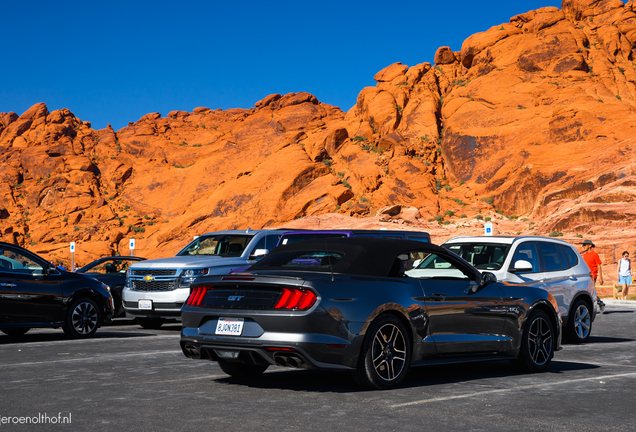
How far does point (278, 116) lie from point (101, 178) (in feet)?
69.9

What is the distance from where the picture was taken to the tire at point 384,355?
6.60 meters

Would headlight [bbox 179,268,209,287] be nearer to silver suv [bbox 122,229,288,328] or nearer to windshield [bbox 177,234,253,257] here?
silver suv [bbox 122,229,288,328]

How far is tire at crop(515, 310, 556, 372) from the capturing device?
26.9ft

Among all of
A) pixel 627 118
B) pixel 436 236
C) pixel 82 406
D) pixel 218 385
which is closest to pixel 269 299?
pixel 218 385

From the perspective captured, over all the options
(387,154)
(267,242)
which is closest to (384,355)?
(267,242)

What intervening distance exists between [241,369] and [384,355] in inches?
65.4

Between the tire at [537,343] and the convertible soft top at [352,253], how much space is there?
151cm

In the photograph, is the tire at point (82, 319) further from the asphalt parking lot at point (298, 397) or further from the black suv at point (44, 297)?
the asphalt parking lot at point (298, 397)

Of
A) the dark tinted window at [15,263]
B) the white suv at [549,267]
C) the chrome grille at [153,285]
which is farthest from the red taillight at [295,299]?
the chrome grille at [153,285]

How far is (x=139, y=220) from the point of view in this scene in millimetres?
72375

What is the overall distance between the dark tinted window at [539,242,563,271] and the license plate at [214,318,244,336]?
727 cm

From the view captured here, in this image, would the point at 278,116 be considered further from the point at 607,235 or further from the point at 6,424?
the point at 6,424

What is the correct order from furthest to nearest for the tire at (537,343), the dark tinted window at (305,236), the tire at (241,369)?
the dark tinted window at (305,236) → the tire at (537,343) → the tire at (241,369)

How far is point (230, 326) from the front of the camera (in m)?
6.66
